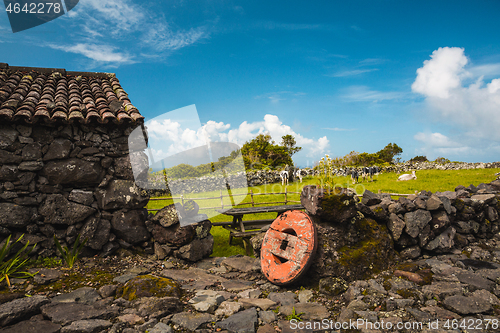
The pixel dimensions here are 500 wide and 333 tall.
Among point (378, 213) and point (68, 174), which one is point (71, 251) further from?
point (378, 213)

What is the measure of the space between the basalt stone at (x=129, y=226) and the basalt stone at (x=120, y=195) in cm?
19

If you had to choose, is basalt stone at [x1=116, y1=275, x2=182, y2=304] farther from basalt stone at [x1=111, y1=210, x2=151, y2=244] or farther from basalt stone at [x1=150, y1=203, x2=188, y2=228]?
basalt stone at [x1=111, y1=210, x2=151, y2=244]

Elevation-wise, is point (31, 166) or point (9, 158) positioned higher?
point (9, 158)

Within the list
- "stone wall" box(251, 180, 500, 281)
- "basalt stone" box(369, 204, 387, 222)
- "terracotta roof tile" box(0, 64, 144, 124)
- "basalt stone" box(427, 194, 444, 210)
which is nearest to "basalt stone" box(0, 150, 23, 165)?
"terracotta roof tile" box(0, 64, 144, 124)

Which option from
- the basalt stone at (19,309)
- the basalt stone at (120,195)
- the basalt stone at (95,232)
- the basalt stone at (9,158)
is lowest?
the basalt stone at (19,309)

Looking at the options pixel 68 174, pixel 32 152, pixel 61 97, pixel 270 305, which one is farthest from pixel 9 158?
pixel 270 305

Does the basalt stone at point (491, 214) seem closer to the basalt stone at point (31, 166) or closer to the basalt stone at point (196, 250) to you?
the basalt stone at point (196, 250)

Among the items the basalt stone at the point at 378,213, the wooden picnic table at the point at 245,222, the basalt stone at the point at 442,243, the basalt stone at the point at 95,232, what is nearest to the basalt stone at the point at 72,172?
the basalt stone at the point at 95,232

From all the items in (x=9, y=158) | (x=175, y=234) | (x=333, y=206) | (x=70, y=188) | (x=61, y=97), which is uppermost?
(x=61, y=97)

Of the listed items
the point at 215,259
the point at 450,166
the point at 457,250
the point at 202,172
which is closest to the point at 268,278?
the point at 215,259

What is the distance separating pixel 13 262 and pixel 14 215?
1.15 meters

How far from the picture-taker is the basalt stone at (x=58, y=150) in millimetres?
6012

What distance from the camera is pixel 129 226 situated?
6.46 m

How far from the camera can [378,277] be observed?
502 centimetres
